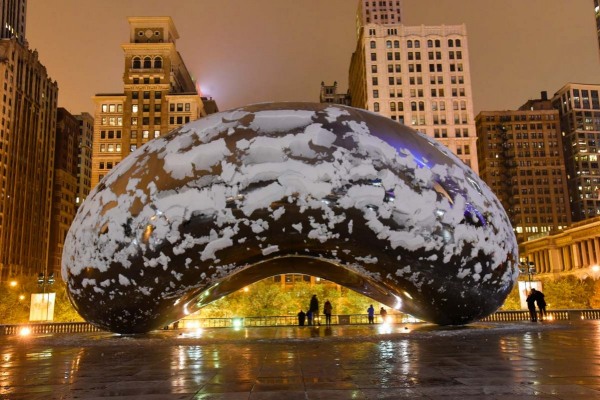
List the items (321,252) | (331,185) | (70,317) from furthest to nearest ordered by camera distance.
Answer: (70,317)
(321,252)
(331,185)

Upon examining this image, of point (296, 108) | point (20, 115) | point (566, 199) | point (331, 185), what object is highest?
point (20, 115)

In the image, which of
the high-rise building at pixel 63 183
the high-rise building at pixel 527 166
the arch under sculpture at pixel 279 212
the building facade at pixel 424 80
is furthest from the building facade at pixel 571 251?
the high-rise building at pixel 63 183

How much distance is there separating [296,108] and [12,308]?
214 feet

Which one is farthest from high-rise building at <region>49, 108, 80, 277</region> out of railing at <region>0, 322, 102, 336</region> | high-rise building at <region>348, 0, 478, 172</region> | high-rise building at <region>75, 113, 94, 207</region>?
railing at <region>0, 322, 102, 336</region>

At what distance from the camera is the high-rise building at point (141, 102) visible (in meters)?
126

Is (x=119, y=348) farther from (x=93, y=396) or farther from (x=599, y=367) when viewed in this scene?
(x=599, y=367)

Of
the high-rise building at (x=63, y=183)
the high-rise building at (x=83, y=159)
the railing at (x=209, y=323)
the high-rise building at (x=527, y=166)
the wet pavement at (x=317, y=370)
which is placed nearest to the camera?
the wet pavement at (x=317, y=370)

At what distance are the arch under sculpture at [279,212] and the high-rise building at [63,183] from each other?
513ft

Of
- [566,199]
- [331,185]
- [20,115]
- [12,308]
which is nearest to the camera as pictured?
[331,185]

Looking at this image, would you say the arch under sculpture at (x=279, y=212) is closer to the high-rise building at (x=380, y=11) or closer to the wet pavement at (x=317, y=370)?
the wet pavement at (x=317, y=370)

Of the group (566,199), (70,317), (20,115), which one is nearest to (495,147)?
(566,199)

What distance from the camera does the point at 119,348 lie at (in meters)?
11.2

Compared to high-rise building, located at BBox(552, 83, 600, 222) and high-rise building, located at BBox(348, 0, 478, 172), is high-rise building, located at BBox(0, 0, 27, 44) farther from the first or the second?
high-rise building, located at BBox(552, 83, 600, 222)

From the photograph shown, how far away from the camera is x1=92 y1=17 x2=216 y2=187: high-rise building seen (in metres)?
126
